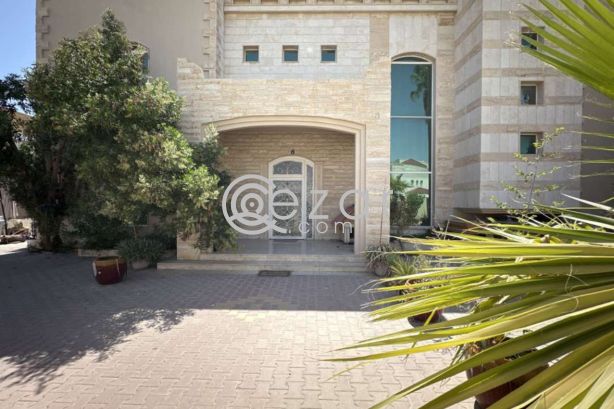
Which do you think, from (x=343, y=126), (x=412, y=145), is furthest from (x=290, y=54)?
(x=412, y=145)

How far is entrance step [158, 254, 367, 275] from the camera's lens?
352 inches

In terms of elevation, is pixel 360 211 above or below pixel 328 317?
above

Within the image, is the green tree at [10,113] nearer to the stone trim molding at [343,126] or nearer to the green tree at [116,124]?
the green tree at [116,124]

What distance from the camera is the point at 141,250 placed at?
8.91m

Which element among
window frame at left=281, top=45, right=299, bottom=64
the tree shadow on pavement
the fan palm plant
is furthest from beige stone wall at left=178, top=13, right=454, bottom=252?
the fan palm plant

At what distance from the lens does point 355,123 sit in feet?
30.6

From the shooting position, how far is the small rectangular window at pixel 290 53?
12984mm

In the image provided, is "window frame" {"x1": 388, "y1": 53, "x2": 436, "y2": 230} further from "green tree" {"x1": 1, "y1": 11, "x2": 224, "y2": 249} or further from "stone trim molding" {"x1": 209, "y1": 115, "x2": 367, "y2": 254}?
"green tree" {"x1": 1, "y1": 11, "x2": 224, "y2": 249}

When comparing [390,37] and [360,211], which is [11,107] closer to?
[360,211]

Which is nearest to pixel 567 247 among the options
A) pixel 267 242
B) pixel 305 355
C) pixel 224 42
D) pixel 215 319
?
pixel 305 355

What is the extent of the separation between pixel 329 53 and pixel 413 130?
4.72 meters

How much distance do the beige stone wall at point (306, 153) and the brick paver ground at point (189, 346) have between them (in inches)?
231

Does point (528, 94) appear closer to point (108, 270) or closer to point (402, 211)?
point (402, 211)

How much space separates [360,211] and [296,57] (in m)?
7.59
